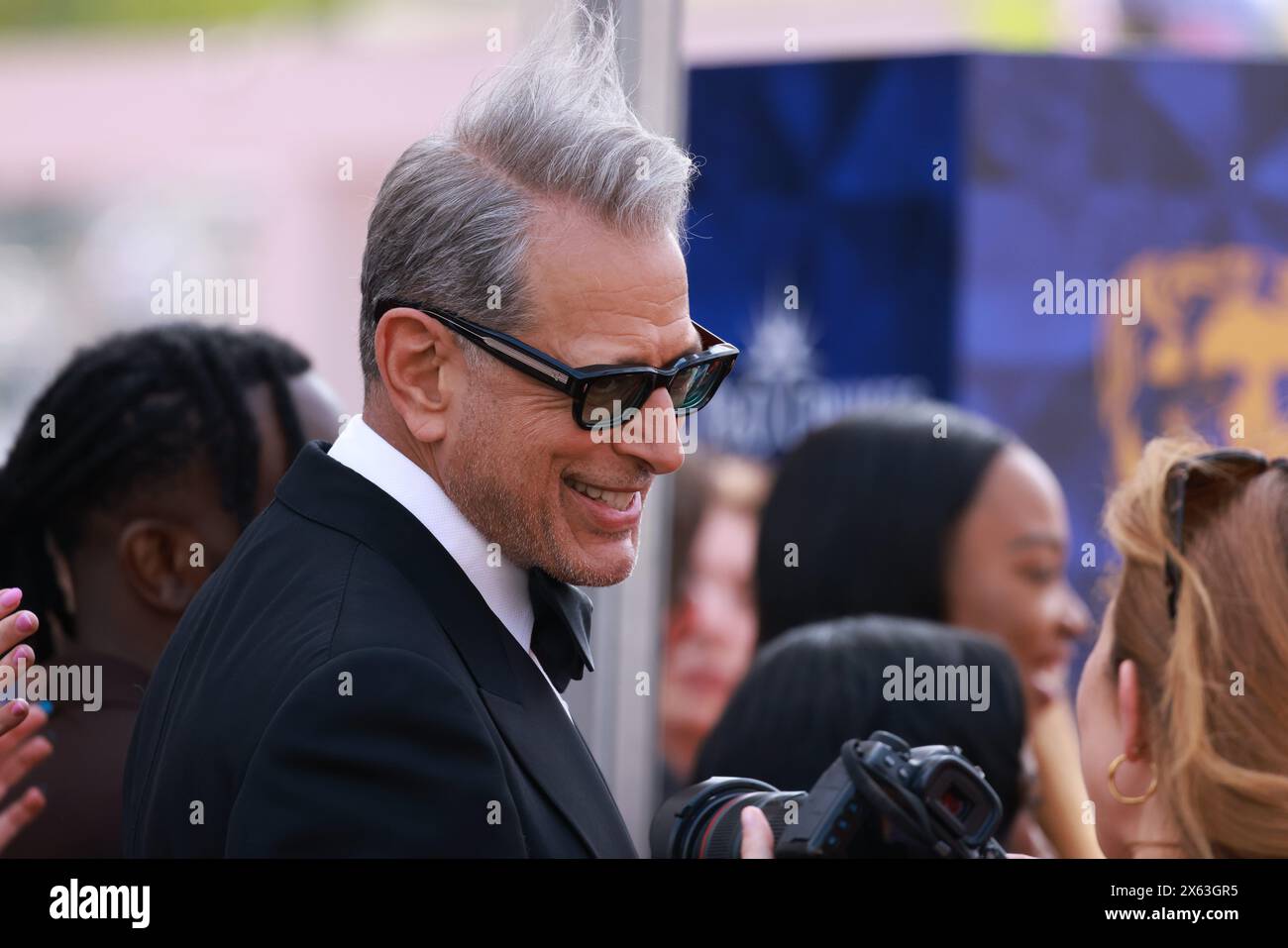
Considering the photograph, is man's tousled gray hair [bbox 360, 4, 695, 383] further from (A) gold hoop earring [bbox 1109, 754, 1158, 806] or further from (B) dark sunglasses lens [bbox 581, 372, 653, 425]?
(A) gold hoop earring [bbox 1109, 754, 1158, 806]

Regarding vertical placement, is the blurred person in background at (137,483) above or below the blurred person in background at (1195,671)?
above

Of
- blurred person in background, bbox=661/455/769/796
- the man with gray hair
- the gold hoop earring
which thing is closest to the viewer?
the man with gray hair

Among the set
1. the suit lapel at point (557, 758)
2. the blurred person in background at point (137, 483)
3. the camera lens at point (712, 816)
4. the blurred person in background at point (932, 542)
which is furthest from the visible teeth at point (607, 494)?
the blurred person in background at point (932, 542)

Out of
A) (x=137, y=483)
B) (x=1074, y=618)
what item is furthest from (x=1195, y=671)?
(x=1074, y=618)

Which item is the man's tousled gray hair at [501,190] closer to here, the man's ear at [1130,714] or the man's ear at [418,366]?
the man's ear at [418,366]

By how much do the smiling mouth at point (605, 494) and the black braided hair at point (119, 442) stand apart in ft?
3.03

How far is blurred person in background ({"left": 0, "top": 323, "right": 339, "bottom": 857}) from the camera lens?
2699 millimetres

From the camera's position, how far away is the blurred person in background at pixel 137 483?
2.70 metres

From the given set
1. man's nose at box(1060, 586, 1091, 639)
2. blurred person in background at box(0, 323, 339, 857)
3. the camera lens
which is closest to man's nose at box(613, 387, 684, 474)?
the camera lens

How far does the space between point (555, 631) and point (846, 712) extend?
70 cm

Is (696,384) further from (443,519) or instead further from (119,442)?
(119,442)

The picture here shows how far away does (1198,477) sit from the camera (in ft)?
7.45

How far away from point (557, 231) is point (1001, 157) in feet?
9.20

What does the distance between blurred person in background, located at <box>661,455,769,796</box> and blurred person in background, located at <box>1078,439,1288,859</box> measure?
252 cm
